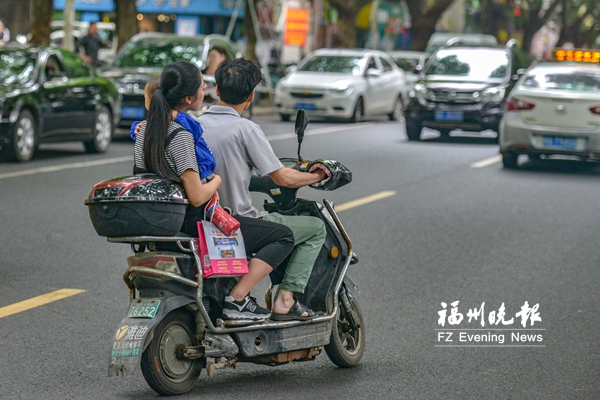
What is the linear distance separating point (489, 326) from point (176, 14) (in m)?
41.1

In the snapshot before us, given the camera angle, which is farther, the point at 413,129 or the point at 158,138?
the point at 413,129

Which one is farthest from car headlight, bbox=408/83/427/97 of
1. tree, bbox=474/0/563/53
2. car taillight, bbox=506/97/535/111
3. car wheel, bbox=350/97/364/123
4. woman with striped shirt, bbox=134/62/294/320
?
tree, bbox=474/0/563/53

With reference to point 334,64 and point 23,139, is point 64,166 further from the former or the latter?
point 334,64

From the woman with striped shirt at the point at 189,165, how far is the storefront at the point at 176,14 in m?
40.2

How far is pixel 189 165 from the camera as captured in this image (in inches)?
190

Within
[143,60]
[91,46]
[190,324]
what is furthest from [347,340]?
[91,46]

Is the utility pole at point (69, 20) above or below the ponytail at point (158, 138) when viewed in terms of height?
below

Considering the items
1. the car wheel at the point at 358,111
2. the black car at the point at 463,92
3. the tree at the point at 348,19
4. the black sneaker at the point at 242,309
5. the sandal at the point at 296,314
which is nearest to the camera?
the black sneaker at the point at 242,309

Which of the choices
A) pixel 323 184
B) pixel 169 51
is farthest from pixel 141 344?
pixel 169 51

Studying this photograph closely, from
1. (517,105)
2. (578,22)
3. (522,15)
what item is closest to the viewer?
(517,105)

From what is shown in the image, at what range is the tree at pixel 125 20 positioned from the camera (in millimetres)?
25781

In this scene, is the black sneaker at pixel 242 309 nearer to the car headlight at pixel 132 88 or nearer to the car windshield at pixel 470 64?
the car headlight at pixel 132 88

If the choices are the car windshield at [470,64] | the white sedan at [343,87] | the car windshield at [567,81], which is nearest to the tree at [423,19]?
the white sedan at [343,87]

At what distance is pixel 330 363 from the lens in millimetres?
5789
